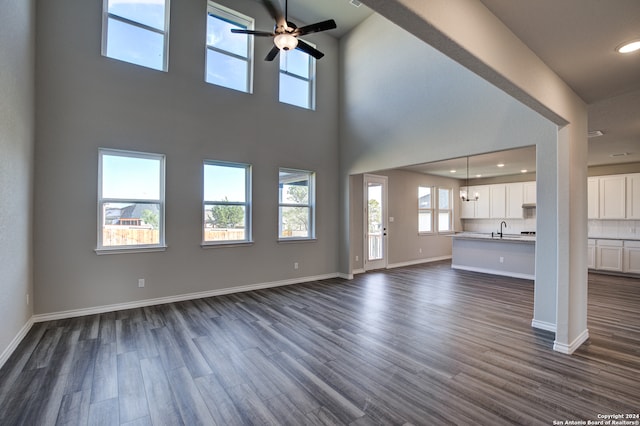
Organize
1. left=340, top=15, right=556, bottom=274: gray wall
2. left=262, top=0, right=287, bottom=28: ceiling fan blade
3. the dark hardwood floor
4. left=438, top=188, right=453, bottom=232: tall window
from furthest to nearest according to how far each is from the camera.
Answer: left=438, top=188, right=453, bottom=232: tall window < left=340, top=15, right=556, bottom=274: gray wall < left=262, top=0, right=287, bottom=28: ceiling fan blade < the dark hardwood floor

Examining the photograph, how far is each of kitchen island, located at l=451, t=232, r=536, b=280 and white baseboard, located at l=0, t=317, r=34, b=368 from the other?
7774 millimetres

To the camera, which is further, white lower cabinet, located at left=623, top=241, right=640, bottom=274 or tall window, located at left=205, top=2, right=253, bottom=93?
white lower cabinet, located at left=623, top=241, right=640, bottom=274

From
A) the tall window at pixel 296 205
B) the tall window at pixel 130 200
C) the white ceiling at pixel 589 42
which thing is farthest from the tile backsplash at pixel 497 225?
the tall window at pixel 130 200

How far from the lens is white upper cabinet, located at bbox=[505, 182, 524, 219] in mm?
8227

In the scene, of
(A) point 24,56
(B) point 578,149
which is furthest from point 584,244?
(A) point 24,56

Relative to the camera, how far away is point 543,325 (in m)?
3.51

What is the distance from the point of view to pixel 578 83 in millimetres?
2744

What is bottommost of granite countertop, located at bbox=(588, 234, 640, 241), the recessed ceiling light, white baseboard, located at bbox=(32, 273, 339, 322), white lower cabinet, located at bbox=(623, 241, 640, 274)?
white baseboard, located at bbox=(32, 273, 339, 322)

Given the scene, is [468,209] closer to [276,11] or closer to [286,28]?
[286,28]

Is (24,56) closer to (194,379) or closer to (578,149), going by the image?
(194,379)

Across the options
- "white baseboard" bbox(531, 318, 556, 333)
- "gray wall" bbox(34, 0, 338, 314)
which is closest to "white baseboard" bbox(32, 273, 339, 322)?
"gray wall" bbox(34, 0, 338, 314)

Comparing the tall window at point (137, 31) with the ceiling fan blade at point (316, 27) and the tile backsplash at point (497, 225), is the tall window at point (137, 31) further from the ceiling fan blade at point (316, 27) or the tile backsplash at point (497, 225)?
the tile backsplash at point (497, 225)

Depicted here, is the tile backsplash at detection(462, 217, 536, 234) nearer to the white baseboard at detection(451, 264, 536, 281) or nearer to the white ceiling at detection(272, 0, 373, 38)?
the white baseboard at detection(451, 264, 536, 281)

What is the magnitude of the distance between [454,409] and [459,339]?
1.29m
